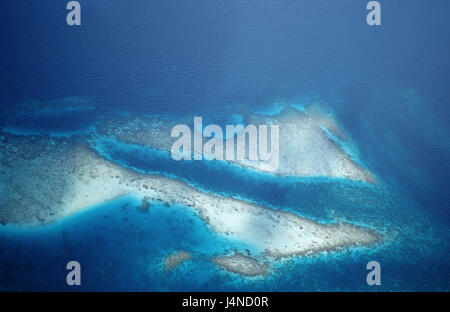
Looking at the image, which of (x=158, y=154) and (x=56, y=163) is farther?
(x=158, y=154)

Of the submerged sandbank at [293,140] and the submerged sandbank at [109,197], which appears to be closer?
the submerged sandbank at [109,197]

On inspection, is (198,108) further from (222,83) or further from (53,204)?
(53,204)

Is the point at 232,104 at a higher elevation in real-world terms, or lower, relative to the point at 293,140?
higher

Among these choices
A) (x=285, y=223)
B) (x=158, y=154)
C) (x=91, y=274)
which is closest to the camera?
(x=91, y=274)

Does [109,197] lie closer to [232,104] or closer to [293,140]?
[232,104]

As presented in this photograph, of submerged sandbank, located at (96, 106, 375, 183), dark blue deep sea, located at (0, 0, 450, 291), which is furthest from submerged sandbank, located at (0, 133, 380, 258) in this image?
submerged sandbank, located at (96, 106, 375, 183)

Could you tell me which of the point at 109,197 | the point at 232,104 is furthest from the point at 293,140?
the point at 109,197

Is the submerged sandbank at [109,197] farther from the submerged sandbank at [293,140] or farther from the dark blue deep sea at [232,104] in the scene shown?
the submerged sandbank at [293,140]

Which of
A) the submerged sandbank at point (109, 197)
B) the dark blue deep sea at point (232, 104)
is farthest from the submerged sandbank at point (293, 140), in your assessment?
the submerged sandbank at point (109, 197)

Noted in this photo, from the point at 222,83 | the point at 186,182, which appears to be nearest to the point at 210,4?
the point at 222,83
